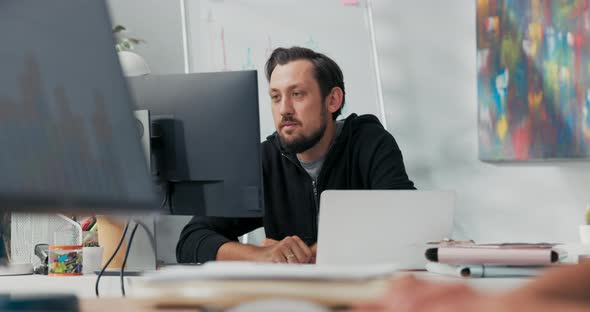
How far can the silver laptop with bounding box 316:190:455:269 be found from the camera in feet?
5.42

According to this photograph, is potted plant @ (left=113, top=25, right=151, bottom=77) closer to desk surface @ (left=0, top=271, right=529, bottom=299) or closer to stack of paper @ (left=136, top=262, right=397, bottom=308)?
desk surface @ (left=0, top=271, right=529, bottom=299)

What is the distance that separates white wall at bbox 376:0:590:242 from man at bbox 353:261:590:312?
3.28 m

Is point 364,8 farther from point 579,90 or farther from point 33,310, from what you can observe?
point 33,310

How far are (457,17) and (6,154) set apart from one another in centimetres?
333

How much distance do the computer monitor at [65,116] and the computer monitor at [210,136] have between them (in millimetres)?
976

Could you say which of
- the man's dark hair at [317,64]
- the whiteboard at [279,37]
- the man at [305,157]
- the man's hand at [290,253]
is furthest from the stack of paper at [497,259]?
the whiteboard at [279,37]

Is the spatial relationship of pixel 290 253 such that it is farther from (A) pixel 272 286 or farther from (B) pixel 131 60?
(B) pixel 131 60

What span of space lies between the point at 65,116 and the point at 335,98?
2102mm

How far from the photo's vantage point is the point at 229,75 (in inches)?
73.9

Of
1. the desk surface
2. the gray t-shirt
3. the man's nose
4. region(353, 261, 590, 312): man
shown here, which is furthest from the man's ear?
region(353, 261, 590, 312): man

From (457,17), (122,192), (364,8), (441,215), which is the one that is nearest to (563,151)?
(457,17)

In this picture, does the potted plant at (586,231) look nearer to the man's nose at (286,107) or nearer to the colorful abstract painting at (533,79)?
the colorful abstract painting at (533,79)

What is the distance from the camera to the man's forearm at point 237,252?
206cm

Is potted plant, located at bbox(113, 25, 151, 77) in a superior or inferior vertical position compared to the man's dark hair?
superior
